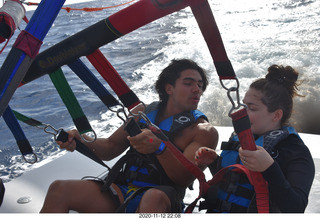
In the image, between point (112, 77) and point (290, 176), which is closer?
point (290, 176)

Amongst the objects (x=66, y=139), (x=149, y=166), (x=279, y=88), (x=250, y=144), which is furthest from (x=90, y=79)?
(x=279, y=88)

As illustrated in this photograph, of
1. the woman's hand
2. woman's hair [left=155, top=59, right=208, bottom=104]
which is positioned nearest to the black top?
the woman's hand

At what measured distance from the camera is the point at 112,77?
3.76 ft

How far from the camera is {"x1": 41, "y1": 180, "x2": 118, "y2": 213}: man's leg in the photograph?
1216mm

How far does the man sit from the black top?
1.11 ft

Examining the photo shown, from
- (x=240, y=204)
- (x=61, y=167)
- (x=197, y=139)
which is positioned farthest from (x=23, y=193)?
(x=240, y=204)

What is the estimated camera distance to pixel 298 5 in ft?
33.0

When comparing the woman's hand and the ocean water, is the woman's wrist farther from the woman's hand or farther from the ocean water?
the ocean water

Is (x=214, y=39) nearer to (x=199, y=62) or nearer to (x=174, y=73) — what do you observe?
(x=174, y=73)

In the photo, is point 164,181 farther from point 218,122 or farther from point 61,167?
point 218,122

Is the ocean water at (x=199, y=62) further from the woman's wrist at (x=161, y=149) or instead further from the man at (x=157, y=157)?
the woman's wrist at (x=161, y=149)

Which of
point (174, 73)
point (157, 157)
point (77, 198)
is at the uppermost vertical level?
A: point (174, 73)

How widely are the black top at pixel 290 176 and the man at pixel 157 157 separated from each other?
34cm

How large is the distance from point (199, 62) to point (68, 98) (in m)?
5.39
